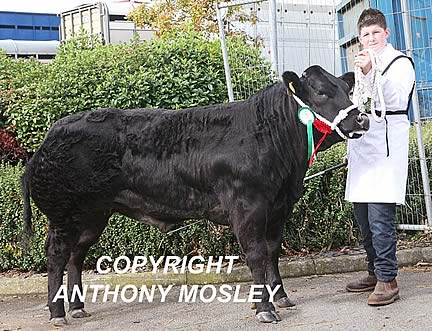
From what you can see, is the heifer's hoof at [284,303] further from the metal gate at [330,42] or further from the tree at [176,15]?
the tree at [176,15]

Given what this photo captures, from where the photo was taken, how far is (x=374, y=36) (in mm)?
6035

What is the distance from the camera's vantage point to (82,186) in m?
6.10

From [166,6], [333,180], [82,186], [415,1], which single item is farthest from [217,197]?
[166,6]

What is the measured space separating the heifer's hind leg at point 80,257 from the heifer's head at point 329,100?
2.14m

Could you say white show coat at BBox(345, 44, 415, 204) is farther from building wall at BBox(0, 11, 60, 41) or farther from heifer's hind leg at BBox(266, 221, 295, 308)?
building wall at BBox(0, 11, 60, 41)

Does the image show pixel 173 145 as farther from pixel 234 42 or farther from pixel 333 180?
pixel 234 42

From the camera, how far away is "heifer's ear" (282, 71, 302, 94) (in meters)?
5.61

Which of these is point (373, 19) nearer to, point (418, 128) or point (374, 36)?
point (374, 36)

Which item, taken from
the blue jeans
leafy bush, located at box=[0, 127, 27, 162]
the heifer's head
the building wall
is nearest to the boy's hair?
the heifer's head

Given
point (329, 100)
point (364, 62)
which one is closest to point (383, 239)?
point (329, 100)

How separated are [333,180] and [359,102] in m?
2.30

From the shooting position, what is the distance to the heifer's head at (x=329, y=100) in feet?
18.3

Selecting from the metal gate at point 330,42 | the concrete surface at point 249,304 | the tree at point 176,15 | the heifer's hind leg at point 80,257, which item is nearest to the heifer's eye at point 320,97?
the concrete surface at point 249,304

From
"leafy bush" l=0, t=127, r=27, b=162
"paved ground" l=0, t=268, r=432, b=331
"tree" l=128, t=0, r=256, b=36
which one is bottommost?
"paved ground" l=0, t=268, r=432, b=331
